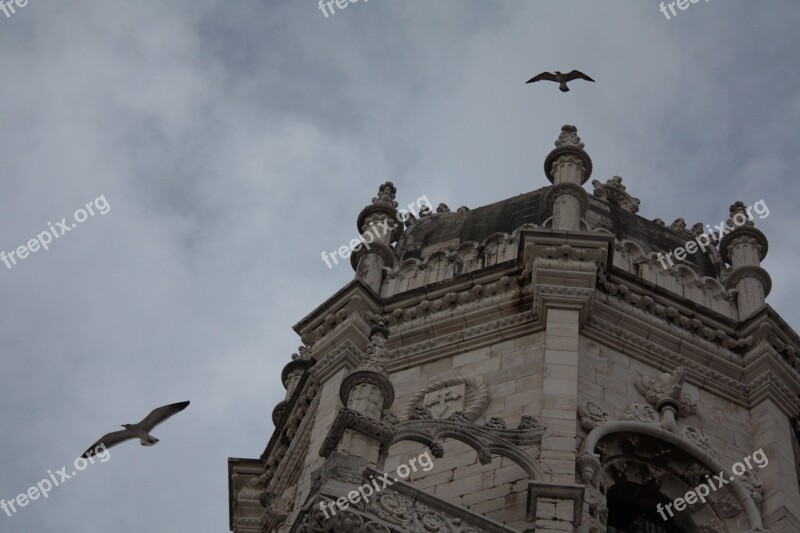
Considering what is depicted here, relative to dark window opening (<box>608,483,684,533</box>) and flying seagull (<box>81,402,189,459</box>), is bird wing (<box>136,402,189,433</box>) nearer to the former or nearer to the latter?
flying seagull (<box>81,402,189,459</box>)

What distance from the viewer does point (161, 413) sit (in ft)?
74.1

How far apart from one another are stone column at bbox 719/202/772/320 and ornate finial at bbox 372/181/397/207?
546cm

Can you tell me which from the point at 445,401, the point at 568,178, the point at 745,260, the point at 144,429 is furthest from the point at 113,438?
the point at 745,260

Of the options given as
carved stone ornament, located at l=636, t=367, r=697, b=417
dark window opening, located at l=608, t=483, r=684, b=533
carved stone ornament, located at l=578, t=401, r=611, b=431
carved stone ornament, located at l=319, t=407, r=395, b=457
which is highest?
carved stone ornament, located at l=636, t=367, r=697, b=417

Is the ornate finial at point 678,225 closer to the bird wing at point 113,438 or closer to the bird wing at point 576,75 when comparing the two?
the bird wing at point 576,75

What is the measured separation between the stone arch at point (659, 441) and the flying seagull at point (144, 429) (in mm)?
5916

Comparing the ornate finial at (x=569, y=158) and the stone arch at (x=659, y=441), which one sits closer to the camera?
the stone arch at (x=659, y=441)

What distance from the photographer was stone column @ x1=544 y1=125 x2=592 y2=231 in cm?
2447

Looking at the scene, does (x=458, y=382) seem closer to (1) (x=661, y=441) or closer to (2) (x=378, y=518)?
(1) (x=661, y=441)

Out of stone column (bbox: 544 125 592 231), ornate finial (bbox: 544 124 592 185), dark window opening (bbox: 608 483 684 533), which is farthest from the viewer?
ornate finial (bbox: 544 124 592 185)

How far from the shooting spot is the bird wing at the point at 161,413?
22.3m

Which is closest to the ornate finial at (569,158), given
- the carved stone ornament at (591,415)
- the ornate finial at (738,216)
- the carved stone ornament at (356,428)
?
the ornate finial at (738,216)

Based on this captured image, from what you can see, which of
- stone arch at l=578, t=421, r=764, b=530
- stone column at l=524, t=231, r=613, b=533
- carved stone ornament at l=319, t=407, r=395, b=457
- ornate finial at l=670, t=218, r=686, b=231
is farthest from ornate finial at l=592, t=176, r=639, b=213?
carved stone ornament at l=319, t=407, r=395, b=457

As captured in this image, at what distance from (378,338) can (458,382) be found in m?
2.51
